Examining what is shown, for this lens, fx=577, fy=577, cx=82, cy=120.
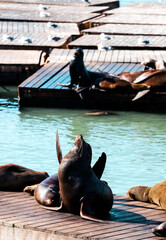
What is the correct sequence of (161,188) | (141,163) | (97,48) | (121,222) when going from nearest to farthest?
1. (121,222)
2. (161,188)
3. (141,163)
4. (97,48)

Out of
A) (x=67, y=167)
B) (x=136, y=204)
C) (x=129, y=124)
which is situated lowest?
(x=129, y=124)

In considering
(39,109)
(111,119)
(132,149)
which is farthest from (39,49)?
(132,149)

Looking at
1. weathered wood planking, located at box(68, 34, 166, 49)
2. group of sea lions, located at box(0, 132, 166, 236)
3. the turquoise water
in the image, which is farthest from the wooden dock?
group of sea lions, located at box(0, 132, 166, 236)

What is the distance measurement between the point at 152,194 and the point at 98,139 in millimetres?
4596

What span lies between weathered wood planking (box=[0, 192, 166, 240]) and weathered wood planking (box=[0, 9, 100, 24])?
15.3m

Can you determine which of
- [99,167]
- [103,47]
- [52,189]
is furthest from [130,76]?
[52,189]

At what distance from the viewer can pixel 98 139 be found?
9391 millimetres

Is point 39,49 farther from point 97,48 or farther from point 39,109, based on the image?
point 39,109

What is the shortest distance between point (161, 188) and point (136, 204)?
0.82ft

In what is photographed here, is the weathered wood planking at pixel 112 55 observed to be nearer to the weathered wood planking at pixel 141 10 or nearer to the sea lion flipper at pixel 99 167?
the weathered wood planking at pixel 141 10

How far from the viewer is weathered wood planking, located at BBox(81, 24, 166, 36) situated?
17562 millimetres

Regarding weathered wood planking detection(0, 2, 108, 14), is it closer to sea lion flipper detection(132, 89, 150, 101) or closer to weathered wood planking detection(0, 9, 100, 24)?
weathered wood planking detection(0, 9, 100, 24)

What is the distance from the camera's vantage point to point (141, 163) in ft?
26.2

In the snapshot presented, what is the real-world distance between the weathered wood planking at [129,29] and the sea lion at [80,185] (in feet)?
43.8
